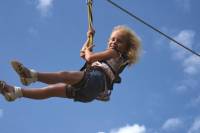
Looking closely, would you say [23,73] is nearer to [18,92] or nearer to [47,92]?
[18,92]

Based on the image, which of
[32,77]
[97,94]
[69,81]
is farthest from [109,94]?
[32,77]

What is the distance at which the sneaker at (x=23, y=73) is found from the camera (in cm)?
679

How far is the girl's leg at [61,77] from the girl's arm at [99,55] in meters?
0.28

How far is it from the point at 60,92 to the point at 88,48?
30.6 inches

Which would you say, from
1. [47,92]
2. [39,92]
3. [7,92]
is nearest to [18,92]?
[7,92]

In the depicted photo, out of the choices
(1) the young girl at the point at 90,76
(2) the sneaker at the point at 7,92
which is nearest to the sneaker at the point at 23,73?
(1) the young girl at the point at 90,76

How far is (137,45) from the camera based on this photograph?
7.95m

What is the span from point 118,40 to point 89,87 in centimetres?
92

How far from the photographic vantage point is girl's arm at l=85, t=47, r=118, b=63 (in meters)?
7.40

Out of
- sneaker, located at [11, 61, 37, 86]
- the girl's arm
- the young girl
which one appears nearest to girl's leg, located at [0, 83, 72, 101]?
the young girl

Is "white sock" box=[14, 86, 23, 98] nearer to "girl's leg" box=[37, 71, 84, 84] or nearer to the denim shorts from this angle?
"girl's leg" box=[37, 71, 84, 84]

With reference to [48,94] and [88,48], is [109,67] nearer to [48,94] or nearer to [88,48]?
[88,48]

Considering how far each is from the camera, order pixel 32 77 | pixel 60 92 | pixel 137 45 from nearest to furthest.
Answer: pixel 32 77 < pixel 60 92 < pixel 137 45

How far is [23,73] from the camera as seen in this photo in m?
6.81
